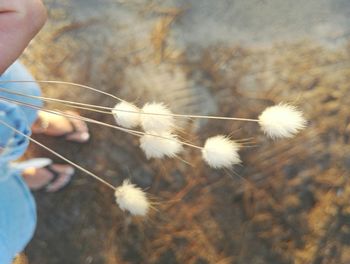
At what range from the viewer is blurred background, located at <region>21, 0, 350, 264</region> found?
1085 millimetres

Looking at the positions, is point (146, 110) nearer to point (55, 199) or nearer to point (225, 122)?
point (225, 122)

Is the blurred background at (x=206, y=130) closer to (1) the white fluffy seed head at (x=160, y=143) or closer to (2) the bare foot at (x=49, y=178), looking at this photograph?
(2) the bare foot at (x=49, y=178)

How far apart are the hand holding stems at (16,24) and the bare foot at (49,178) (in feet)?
1.87

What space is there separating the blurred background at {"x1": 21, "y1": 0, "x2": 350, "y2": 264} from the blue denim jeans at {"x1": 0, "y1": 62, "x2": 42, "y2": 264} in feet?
0.92

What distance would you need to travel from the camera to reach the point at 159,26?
1.14 meters

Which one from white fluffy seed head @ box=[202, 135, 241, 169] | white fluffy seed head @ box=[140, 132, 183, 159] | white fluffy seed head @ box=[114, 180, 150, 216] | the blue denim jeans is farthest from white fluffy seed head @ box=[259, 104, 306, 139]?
the blue denim jeans

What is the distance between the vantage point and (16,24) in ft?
1.98

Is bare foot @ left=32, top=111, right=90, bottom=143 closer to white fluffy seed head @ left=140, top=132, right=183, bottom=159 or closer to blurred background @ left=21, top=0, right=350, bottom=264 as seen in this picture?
blurred background @ left=21, top=0, right=350, bottom=264

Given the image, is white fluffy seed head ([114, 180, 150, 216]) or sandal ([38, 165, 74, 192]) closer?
white fluffy seed head ([114, 180, 150, 216])

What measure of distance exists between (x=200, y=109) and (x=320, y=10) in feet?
1.33

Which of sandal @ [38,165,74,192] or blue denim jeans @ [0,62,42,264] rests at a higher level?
sandal @ [38,165,74,192]

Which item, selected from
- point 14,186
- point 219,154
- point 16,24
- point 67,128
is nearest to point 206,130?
point 219,154

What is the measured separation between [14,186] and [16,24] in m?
0.40

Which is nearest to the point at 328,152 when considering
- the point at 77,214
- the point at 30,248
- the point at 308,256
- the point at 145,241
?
the point at 308,256
